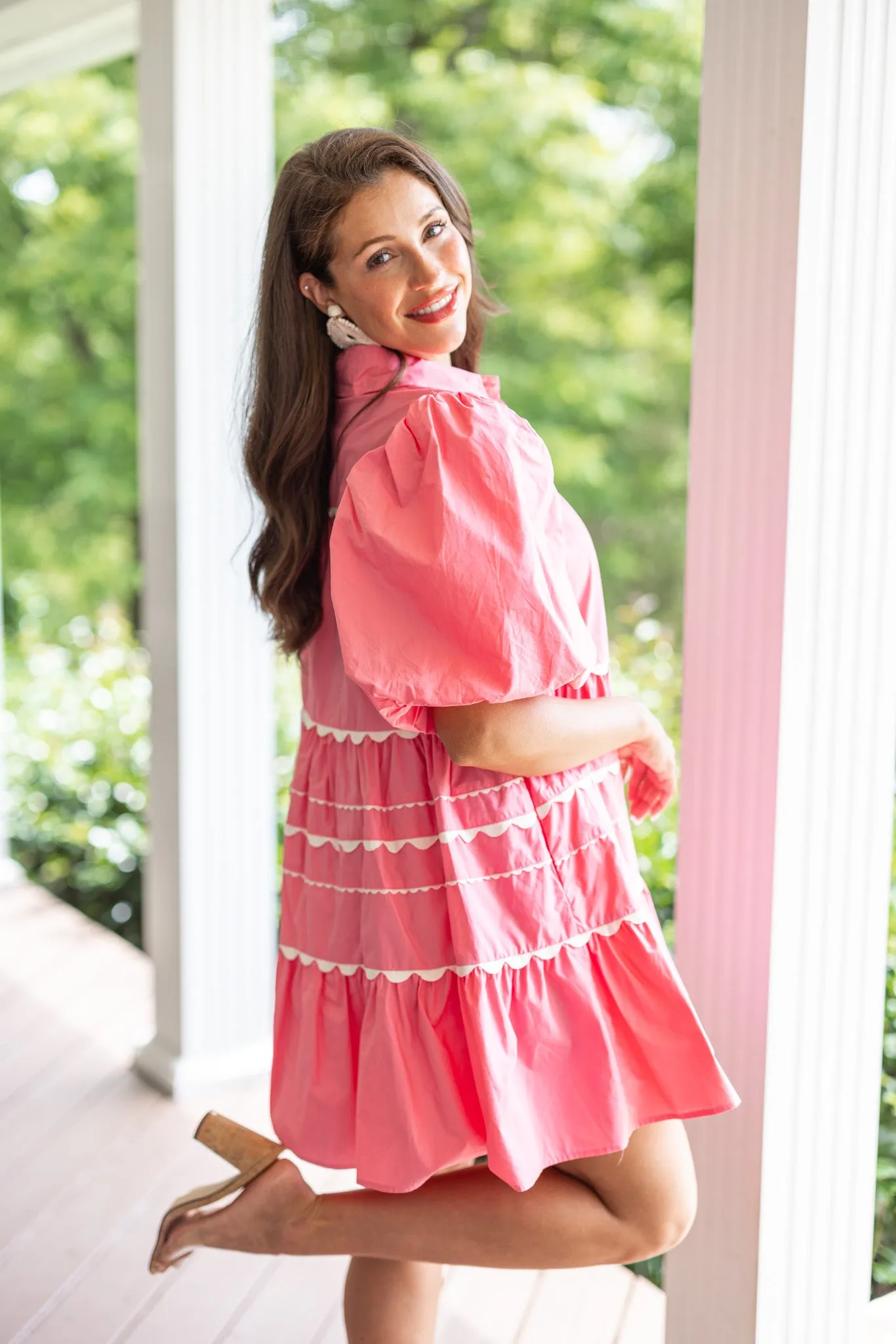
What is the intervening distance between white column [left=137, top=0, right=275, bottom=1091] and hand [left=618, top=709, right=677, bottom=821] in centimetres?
114

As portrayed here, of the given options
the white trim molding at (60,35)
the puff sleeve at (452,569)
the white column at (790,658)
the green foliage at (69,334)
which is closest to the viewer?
the puff sleeve at (452,569)

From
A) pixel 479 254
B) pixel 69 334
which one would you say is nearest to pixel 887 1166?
pixel 479 254

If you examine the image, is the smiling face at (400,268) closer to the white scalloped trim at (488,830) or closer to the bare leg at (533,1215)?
the white scalloped trim at (488,830)

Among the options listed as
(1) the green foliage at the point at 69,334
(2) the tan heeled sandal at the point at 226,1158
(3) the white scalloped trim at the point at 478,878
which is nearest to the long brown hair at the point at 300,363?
(3) the white scalloped trim at the point at 478,878

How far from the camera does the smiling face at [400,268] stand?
145 centimetres

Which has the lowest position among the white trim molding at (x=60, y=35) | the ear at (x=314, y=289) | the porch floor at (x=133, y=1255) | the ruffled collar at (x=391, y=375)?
the porch floor at (x=133, y=1255)

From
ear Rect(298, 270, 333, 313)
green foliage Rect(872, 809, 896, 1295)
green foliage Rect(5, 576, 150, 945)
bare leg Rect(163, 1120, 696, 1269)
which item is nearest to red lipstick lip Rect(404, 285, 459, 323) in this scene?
ear Rect(298, 270, 333, 313)

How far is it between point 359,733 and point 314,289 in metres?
0.51

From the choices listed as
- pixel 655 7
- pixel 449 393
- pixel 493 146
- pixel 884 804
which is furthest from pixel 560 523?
pixel 655 7

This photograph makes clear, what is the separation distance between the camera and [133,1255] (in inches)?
92.3

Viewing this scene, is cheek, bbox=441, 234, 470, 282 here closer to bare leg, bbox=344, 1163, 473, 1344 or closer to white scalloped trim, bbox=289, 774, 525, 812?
white scalloped trim, bbox=289, 774, 525, 812

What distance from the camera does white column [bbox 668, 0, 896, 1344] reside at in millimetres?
1547

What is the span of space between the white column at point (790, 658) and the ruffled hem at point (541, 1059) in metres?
0.27

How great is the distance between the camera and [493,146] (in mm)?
7730
